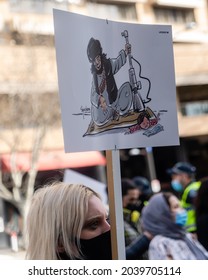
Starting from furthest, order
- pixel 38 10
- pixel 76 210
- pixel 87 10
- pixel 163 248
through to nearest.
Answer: pixel 87 10 < pixel 38 10 < pixel 163 248 < pixel 76 210

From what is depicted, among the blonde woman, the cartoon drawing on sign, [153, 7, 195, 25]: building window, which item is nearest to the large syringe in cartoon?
the cartoon drawing on sign

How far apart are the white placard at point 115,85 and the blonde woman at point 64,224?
0.75 ft

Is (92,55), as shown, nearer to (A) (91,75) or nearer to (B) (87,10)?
(A) (91,75)

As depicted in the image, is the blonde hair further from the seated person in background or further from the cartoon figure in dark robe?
the seated person in background

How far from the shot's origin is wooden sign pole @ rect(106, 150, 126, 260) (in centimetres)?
227

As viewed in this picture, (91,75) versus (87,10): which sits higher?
(87,10)

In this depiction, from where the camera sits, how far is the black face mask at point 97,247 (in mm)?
2193

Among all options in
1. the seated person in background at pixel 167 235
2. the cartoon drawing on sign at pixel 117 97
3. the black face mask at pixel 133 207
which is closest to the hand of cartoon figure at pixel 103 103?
the cartoon drawing on sign at pixel 117 97

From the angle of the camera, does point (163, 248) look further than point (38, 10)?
→ No

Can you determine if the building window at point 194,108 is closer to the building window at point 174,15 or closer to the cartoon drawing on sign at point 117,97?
the building window at point 174,15

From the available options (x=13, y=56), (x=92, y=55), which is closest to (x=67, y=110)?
(x=92, y=55)

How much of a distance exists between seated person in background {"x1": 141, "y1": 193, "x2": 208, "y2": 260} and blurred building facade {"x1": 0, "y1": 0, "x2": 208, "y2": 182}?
11.2 metres

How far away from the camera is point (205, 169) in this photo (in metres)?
23.4
